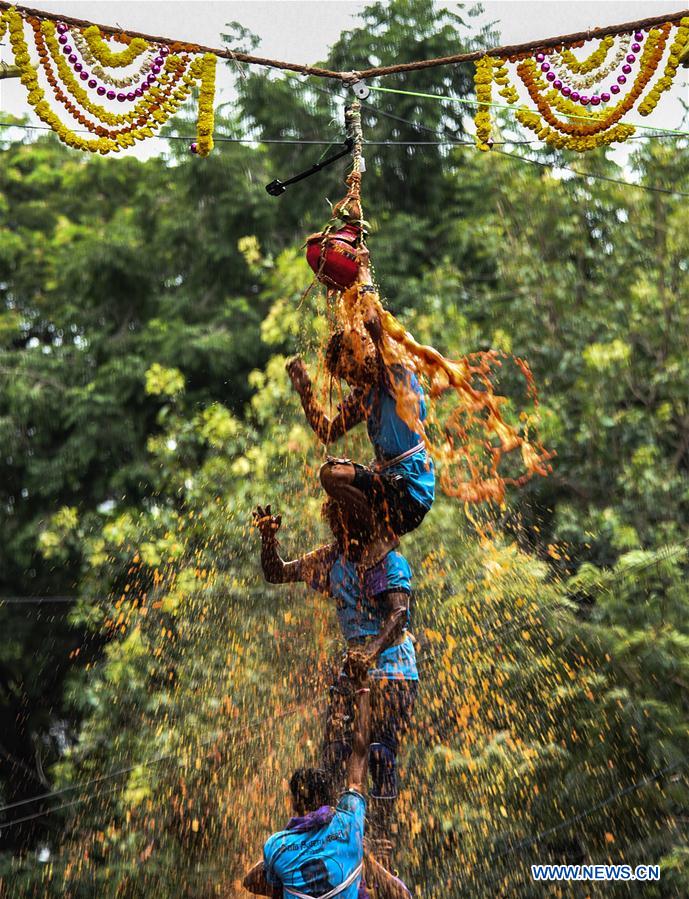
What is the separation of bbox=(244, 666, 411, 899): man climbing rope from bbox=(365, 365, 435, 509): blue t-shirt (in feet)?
2.58

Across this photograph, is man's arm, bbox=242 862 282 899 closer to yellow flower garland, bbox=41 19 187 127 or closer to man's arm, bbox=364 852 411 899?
man's arm, bbox=364 852 411 899

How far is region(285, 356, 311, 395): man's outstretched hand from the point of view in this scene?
5.41 m

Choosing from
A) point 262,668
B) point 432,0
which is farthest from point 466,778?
point 432,0

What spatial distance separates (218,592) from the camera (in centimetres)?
912

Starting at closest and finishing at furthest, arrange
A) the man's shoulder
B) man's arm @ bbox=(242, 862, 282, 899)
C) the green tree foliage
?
the man's shoulder → man's arm @ bbox=(242, 862, 282, 899) → the green tree foliage

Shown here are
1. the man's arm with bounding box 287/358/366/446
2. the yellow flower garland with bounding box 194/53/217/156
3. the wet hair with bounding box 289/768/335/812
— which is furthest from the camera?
the yellow flower garland with bounding box 194/53/217/156

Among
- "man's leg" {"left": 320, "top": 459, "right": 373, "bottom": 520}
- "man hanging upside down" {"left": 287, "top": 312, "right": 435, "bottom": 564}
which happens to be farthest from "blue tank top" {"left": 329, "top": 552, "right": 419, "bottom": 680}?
"man's leg" {"left": 320, "top": 459, "right": 373, "bottom": 520}

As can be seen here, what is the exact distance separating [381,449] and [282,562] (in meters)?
0.69

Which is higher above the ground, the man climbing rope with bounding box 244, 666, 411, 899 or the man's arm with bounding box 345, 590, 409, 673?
the man's arm with bounding box 345, 590, 409, 673

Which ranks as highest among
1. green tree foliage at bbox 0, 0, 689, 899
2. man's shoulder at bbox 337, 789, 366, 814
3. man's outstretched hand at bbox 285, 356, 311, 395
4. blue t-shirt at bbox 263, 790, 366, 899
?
man's outstretched hand at bbox 285, 356, 311, 395

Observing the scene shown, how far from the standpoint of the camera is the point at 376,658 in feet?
16.3

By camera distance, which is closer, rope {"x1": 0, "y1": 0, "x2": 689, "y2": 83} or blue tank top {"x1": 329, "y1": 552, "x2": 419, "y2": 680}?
blue tank top {"x1": 329, "y1": 552, "x2": 419, "y2": 680}

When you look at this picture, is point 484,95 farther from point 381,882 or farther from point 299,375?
point 381,882

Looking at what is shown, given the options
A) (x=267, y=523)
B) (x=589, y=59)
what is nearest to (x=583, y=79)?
(x=589, y=59)
